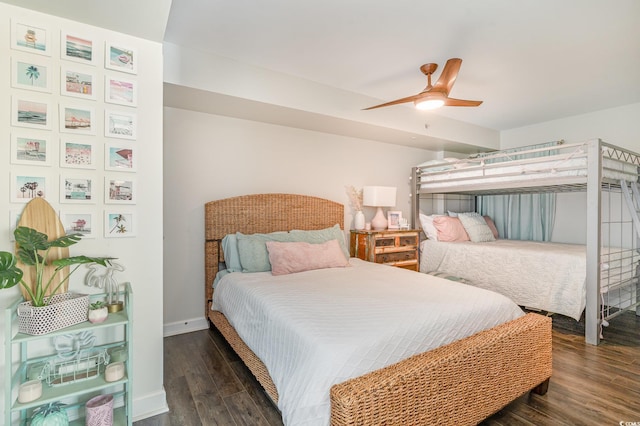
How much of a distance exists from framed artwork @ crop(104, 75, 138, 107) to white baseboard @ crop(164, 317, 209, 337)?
6.83 feet

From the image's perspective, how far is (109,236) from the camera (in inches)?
67.7

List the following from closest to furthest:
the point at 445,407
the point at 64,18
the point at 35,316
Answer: the point at 35,316
the point at 445,407
the point at 64,18

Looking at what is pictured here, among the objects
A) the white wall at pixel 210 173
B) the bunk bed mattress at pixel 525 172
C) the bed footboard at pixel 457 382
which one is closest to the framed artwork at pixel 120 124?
the white wall at pixel 210 173

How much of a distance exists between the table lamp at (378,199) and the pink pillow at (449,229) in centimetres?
86

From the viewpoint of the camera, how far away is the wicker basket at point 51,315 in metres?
1.35

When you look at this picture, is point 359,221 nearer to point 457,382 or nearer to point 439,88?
point 439,88

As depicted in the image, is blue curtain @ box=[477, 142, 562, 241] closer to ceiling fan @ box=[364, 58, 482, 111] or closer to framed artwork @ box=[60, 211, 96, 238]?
ceiling fan @ box=[364, 58, 482, 111]

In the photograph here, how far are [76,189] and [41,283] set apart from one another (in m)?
0.50

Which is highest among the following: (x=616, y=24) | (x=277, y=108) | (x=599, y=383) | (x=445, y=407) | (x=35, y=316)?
(x=616, y=24)

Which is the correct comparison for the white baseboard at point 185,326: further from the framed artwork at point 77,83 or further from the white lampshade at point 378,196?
the white lampshade at point 378,196

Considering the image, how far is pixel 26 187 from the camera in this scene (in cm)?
153

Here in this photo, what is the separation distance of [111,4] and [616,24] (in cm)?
314

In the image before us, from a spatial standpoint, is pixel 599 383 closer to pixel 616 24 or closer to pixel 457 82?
pixel 616 24

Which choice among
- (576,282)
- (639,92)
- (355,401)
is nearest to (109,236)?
(355,401)
